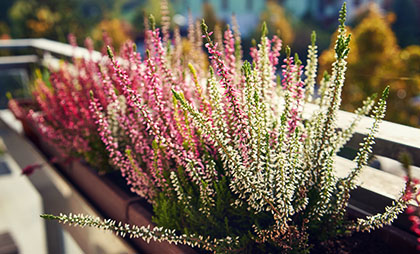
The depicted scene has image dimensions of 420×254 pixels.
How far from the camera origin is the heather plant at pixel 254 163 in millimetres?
1068

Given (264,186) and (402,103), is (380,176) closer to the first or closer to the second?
(264,186)

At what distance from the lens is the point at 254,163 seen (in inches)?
44.3

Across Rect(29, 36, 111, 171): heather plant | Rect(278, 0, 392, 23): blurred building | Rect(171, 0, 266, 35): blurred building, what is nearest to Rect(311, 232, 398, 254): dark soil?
Rect(29, 36, 111, 171): heather plant

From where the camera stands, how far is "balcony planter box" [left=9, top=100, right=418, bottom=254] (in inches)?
49.3

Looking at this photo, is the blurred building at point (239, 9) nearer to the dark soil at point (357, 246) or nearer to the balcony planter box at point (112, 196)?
the balcony planter box at point (112, 196)

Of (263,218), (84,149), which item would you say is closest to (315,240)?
(263,218)

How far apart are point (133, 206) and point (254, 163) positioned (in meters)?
0.62

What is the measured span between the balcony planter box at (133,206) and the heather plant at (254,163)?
0.06 metres

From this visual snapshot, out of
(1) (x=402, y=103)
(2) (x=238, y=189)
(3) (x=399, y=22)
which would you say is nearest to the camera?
(2) (x=238, y=189)

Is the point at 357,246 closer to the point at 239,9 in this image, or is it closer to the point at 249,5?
the point at 239,9

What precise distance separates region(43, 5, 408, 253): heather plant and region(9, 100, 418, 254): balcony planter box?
0.06 m

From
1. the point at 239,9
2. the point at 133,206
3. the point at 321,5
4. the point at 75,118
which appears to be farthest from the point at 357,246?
the point at 321,5

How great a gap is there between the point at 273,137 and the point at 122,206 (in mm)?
713

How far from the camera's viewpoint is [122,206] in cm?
155
